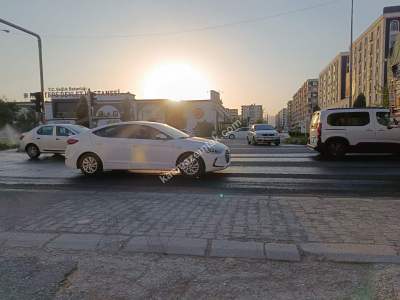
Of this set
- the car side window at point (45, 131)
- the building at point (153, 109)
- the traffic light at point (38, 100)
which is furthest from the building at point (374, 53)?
the car side window at point (45, 131)

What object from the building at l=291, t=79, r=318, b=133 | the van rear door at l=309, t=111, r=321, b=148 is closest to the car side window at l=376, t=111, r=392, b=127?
the van rear door at l=309, t=111, r=321, b=148

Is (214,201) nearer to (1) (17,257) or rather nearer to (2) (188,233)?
(2) (188,233)

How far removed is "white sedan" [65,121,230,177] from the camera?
8.87 m

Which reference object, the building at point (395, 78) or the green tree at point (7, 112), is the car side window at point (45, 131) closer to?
the building at point (395, 78)

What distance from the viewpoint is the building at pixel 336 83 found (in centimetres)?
9175

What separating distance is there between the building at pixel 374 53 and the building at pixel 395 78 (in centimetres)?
4759

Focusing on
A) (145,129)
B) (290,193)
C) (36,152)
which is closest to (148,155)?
(145,129)

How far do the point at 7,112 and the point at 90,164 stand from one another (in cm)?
4020

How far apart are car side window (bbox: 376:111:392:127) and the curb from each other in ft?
33.3

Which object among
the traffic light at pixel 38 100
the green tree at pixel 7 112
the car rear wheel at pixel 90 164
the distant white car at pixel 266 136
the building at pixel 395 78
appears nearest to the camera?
the car rear wheel at pixel 90 164

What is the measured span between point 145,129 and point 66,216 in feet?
14.4

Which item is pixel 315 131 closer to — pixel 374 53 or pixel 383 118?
pixel 383 118

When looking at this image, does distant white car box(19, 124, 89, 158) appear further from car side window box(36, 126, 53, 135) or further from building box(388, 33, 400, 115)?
building box(388, 33, 400, 115)

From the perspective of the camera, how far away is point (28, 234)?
449 cm
